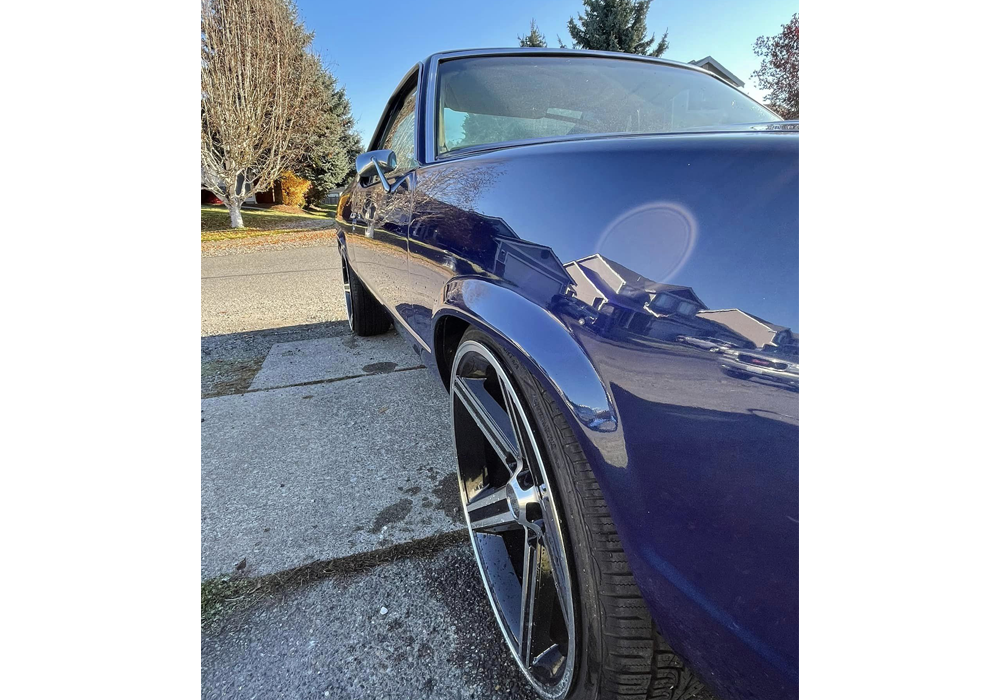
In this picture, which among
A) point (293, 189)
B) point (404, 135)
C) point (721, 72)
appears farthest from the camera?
point (293, 189)

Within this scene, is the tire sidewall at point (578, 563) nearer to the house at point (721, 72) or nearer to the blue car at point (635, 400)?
the blue car at point (635, 400)

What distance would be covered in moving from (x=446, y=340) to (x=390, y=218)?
0.72 m

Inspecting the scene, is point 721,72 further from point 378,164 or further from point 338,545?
point 338,545

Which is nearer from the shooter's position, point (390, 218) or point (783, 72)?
point (783, 72)

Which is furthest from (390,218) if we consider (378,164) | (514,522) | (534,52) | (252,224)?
(252,224)

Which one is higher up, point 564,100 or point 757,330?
point 564,100

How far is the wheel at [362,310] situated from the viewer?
12.9ft

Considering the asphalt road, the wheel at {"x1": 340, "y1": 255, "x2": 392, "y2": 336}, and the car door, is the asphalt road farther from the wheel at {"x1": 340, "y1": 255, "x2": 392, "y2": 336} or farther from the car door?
the car door

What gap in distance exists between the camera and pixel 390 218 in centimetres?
215

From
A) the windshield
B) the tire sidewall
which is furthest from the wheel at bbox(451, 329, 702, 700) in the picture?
the windshield

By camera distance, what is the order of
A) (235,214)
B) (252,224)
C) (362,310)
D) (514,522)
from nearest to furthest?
(514,522)
(362,310)
(235,214)
(252,224)
